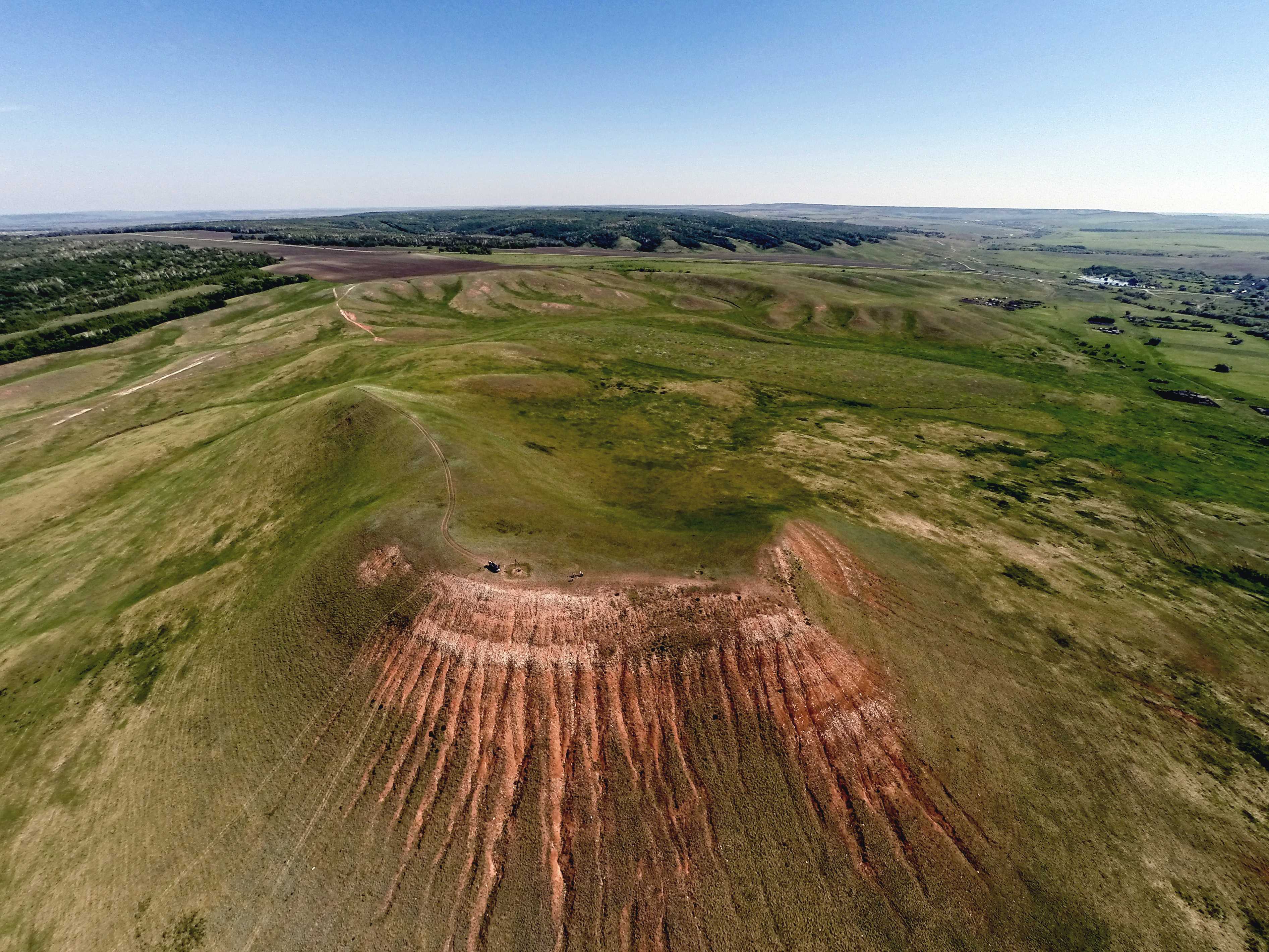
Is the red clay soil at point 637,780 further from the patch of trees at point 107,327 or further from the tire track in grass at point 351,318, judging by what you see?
the patch of trees at point 107,327

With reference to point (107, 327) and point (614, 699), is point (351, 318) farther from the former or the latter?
point (614, 699)

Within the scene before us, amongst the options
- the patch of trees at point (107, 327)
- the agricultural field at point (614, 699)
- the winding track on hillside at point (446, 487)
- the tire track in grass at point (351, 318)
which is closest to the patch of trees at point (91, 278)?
the patch of trees at point (107, 327)

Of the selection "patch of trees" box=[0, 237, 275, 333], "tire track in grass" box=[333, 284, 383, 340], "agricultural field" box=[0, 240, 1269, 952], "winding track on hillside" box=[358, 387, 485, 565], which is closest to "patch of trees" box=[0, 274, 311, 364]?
"patch of trees" box=[0, 237, 275, 333]

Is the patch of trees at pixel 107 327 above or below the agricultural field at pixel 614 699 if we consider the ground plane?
above

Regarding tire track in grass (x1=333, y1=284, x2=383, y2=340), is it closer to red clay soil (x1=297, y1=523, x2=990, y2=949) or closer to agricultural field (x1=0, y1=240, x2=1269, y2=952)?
agricultural field (x1=0, y1=240, x2=1269, y2=952)

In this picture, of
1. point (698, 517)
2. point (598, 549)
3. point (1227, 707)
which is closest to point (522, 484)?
point (598, 549)
